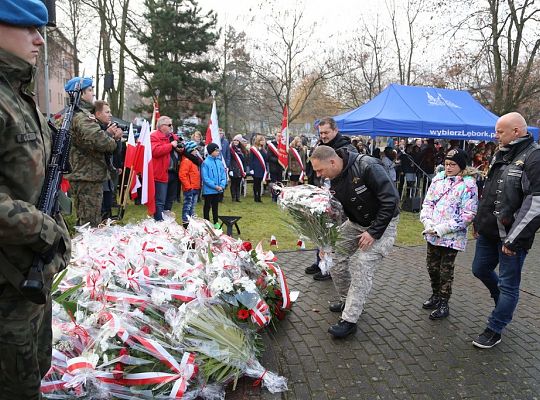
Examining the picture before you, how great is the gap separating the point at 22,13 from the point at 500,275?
3967mm

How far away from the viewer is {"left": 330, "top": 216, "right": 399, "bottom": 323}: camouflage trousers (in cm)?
392

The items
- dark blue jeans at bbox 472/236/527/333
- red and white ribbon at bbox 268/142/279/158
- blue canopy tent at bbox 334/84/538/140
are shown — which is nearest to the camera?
dark blue jeans at bbox 472/236/527/333

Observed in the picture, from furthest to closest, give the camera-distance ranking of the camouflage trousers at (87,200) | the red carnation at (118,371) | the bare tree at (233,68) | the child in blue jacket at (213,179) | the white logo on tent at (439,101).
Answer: the bare tree at (233,68)
the white logo on tent at (439,101)
the child in blue jacket at (213,179)
the camouflage trousers at (87,200)
the red carnation at (118,371)

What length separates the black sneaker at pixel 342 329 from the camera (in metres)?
3.89

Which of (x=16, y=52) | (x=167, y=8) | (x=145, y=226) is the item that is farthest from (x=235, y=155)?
(x=167, y=8)

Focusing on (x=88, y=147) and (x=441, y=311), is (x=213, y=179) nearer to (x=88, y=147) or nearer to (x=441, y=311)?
(x=88, y=147)

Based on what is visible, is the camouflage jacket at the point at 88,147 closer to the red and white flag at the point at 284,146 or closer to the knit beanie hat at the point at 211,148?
the knit beanie hat at the point at 211,148

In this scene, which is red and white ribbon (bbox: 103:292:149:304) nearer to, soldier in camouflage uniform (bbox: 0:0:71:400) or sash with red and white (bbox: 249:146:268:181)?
soldier in camouflage uniform (bbox: 0:0:71:400)

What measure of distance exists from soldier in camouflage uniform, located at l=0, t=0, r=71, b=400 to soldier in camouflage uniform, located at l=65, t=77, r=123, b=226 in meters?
3.41

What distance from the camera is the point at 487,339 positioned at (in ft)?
12.5

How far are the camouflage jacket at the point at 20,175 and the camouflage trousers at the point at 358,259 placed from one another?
9.14 ft

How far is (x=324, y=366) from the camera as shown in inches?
135

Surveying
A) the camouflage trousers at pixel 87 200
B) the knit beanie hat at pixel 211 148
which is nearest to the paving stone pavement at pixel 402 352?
the camouflage trousers at pixel 87 200

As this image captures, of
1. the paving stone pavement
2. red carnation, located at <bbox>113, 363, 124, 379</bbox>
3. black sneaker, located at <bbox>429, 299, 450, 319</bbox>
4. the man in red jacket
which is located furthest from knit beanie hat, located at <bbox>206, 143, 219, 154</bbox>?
red carnation, located at <bbox>113, 363, 124, 379</bbox>
